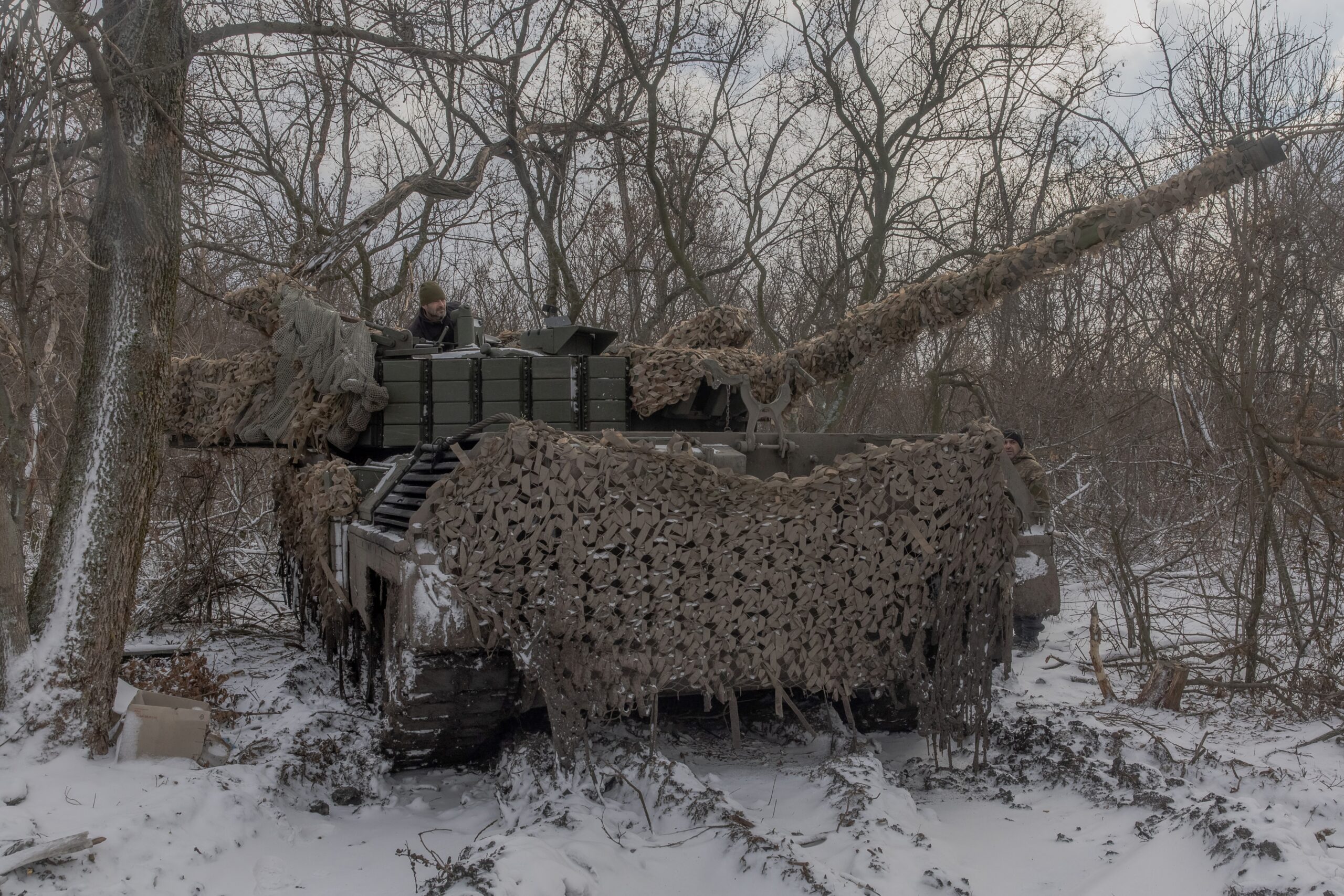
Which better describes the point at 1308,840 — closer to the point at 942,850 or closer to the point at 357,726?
the point at 942,850

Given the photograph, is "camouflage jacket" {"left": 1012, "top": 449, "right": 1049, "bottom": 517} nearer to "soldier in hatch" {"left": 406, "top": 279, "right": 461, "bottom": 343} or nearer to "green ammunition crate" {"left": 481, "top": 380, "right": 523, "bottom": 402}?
"green ammunition crate" {"left": 481, "top": 380, "right": 523, "bottom": 402}

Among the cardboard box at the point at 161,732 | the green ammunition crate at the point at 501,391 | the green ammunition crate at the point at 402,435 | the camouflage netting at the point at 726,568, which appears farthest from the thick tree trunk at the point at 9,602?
the green ammunition crate at the point at 501,391

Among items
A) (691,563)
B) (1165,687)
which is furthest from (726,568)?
(1165,687)

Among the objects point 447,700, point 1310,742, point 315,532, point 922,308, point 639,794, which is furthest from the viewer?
point 922,308

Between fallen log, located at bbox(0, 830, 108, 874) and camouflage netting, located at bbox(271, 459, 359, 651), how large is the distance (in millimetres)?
1996

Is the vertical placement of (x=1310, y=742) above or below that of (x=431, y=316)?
below

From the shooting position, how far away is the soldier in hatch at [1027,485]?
5984 millimetres

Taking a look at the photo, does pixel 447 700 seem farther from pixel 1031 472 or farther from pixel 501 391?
pixel 1031 472

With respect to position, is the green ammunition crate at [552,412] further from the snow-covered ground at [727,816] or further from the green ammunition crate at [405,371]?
the snow-covered ground at [727,816]

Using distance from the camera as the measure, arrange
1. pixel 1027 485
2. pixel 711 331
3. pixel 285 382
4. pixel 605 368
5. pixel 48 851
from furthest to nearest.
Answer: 1. pixel 711 331
2. pixel 285 382
3. pixel 605 368
4. pixel 1027 485
5. pixel 48 851

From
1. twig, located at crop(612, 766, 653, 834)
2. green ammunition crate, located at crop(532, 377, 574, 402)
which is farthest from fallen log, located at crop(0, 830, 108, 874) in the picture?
green ammunition crate, located at crop(532, 377, 574, 402)

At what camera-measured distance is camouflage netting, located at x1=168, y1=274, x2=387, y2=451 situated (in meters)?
6.41

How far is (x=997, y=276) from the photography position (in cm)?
577

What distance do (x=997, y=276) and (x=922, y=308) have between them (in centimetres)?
53
